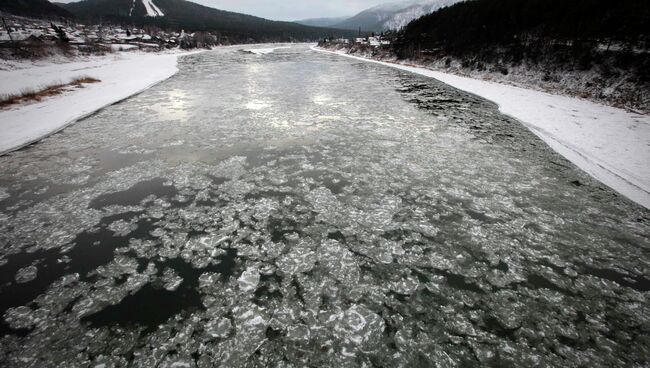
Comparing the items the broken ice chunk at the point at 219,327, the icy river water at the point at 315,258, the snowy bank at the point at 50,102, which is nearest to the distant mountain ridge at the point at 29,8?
the snowy bank at the point at 50,102

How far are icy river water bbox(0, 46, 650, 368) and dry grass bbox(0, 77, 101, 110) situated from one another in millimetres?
8237

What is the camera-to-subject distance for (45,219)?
5.53 m

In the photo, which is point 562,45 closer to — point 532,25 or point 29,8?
point 532,25

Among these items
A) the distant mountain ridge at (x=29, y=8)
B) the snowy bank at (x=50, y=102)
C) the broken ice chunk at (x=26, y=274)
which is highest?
the distant mountain ridge at (x=29, y=8)

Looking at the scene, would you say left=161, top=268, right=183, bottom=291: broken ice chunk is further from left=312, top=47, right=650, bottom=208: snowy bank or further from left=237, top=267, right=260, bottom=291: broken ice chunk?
left=312, top=47, right=650, bottom=208: snowy bank

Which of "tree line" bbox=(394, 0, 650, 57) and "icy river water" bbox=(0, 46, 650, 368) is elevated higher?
"tree line" bbox=(394, 0, 650, 57)

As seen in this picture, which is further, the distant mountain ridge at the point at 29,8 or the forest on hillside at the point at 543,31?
the distant mountain ridge at the point at 29,8

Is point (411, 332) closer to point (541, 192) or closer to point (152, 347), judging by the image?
point (152, 347)

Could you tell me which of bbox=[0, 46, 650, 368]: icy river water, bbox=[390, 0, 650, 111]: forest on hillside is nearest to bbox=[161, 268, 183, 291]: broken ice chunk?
bbox=[0, 46, 650, 368]: icy river water

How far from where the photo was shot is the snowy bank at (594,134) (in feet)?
23.2

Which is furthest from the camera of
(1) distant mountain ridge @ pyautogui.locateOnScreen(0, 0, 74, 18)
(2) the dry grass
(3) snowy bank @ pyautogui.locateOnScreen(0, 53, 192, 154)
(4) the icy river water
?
(1) distant mountain ridge @ pyautogui.locateOnScreen(0, 0, 74, 18)

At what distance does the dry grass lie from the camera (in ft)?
45.4

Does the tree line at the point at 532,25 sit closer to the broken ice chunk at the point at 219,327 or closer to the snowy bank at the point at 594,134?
the snowy bank at the point at 594,134

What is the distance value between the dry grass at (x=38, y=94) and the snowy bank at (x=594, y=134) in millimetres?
22156
